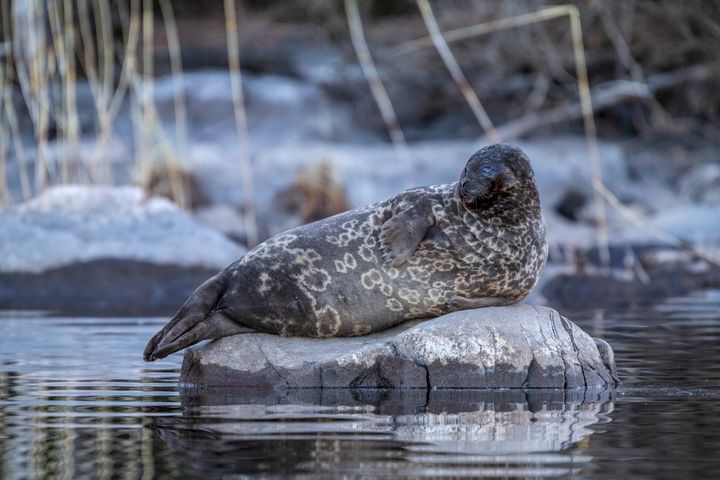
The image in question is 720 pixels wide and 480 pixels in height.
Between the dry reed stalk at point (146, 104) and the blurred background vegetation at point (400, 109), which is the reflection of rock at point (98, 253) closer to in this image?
the dry reed stalk at point (146, 104)

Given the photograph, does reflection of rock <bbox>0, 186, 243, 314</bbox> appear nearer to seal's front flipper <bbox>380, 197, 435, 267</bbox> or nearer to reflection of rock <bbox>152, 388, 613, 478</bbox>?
seal's front flipper <bbox>380, 197, 435, 267</bbox>

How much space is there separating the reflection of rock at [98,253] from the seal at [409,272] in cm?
482

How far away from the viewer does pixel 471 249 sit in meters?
7.26

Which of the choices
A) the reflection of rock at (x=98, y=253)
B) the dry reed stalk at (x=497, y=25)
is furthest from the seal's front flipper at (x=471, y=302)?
the reflection of rock at (x=98, y=253)

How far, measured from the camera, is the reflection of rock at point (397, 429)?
4.61 meters

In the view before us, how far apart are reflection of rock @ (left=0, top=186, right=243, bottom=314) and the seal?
482cm

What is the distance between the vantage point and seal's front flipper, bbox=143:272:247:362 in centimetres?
708

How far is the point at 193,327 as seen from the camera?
716 cm

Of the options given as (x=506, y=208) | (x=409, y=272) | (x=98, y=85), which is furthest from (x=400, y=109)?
(x=409, y=272)

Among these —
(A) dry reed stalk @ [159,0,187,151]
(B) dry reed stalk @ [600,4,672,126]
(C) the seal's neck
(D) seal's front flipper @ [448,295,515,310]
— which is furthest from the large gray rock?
(B) dry reed stalk @ [600,4,672,126]

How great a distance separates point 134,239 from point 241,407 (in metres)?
6.91

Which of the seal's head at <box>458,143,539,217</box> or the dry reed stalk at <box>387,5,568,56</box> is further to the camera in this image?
the dry reed stalk at <box>387,5,568,56</box>

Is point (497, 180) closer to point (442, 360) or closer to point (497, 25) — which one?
point (442, 360)

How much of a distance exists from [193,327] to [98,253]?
561cm
